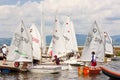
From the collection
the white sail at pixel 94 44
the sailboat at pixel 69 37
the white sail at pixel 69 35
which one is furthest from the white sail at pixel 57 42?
the white sail at pixel 94 44

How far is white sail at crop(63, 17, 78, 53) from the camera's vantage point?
65181 millimetres

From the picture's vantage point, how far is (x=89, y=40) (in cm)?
4725

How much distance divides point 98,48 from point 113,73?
437 inches

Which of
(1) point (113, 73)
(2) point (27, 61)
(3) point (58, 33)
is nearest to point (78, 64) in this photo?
(3) point (58, 33)

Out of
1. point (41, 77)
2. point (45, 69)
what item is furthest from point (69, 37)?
point (41, 77)

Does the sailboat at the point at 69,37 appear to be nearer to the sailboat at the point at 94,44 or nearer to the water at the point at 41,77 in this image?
the sailboat at the point at 94,44

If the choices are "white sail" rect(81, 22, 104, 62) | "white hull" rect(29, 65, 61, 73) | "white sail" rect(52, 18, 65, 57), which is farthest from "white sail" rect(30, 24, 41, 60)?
"white sail" rect(81, 22, 104, 62)

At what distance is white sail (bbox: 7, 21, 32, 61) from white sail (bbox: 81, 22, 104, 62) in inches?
260

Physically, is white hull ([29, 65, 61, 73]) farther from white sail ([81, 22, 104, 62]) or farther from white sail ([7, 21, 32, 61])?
white sail ([81, 22, 104, 62])

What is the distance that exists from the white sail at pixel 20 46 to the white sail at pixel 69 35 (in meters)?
19.1

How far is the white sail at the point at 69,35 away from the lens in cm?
6518

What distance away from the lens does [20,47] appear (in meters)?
46.3

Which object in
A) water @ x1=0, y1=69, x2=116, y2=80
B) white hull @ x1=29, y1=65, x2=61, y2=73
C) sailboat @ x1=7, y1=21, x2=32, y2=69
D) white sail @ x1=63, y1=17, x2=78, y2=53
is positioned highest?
white sail @ x1=63, y1=17, x2=78, y2=53

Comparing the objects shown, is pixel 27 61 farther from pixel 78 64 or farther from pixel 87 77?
pixel 78 64
